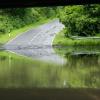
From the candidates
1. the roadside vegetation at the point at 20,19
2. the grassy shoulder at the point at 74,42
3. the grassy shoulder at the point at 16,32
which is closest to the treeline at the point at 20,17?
the roadside vegetation at the point at 20,19

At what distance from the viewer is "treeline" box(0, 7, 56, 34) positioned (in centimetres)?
5883

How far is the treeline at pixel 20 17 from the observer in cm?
5883

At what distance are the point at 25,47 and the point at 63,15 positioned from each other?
5.87 metres

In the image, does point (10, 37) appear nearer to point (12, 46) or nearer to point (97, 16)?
point (12, 46)

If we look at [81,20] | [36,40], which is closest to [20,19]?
[36,40]

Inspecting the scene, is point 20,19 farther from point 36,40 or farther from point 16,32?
point 36,40

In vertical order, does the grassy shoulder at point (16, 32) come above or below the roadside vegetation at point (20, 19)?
below

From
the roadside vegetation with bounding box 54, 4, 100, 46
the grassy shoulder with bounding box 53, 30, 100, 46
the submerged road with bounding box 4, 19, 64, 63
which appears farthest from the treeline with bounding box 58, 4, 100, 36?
the submerged road with bounding box 4, 19, 64, 63

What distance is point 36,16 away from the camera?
207 feet

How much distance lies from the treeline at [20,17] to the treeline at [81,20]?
9307 mm

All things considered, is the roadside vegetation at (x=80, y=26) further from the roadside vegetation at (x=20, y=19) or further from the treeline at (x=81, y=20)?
the roadside vegetation at (x=20, y=19)

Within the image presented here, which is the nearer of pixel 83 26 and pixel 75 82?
pixel 75 82

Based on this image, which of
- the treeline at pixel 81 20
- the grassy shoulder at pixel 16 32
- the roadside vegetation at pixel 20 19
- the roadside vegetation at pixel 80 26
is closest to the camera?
the roadside vegetation at pixel 80 26

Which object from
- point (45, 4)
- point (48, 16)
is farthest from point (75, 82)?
point (48, 16)
